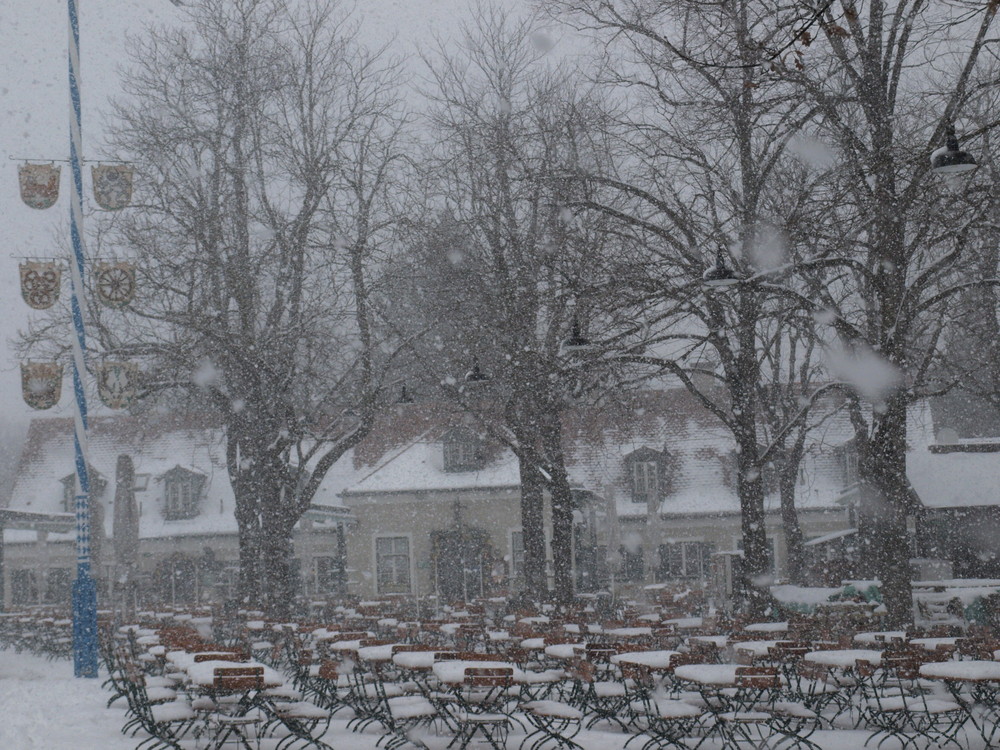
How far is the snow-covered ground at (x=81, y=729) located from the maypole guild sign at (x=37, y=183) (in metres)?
7.81

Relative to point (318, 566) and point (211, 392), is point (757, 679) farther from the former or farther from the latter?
point (318, 566)

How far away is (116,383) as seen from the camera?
64.8 ft

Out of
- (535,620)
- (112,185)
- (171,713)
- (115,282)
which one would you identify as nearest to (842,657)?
(171,713)

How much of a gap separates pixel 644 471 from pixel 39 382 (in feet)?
69.3

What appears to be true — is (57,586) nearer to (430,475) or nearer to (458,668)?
(430,475)

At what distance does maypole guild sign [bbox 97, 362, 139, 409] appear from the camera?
19.7 metres

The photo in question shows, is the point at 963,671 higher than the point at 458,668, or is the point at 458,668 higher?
the point at 458,668

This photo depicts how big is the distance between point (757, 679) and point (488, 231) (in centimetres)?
1240

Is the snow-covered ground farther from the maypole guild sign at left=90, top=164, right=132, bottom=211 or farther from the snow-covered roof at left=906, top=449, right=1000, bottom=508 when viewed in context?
the snow-covered roof at left=906, top=449, right=1000, bottom=508

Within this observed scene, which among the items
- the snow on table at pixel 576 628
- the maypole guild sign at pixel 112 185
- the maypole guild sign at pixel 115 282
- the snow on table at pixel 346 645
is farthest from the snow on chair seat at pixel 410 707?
the maypole guild sign at pixel 112 185

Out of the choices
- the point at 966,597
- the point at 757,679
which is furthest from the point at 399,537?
the point at 757,679

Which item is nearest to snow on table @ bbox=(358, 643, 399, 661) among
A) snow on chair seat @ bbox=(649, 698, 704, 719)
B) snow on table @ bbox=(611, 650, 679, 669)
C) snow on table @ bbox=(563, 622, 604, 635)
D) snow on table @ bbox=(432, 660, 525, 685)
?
snow on table @ bbox=(432, 660, 525, 685)

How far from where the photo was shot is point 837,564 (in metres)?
30.7

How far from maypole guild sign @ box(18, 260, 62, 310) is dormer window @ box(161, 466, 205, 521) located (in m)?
20.6
